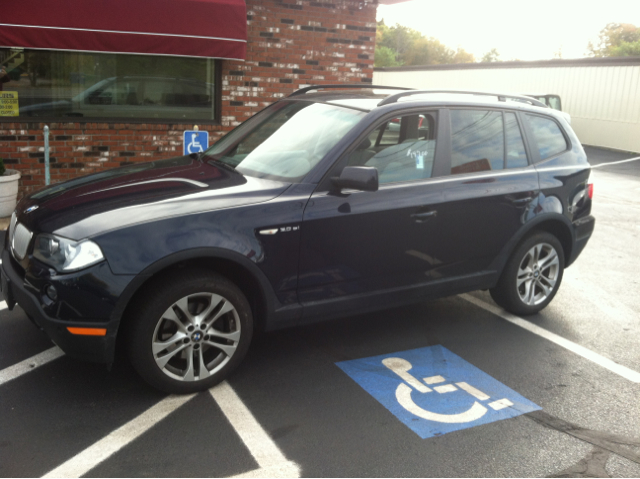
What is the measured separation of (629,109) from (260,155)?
73.4 feet

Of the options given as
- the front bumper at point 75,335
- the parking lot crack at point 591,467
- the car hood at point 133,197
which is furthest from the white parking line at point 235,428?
the parking lot crack at point 591,467

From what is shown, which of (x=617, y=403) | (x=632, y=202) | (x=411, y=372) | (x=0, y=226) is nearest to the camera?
(x=617, y=403)

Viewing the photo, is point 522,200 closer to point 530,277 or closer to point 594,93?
point 530,277

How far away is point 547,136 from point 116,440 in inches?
162

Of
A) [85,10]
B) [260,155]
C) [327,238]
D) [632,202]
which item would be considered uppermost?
[85,10]

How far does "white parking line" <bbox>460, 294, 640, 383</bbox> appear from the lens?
4637mm

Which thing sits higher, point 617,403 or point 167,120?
point 167,120

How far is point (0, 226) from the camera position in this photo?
8.00 metres

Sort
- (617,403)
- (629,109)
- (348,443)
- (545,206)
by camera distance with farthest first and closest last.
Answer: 1. (629,109)
2. (545,206)
3. (617,403)
4. (348,443)

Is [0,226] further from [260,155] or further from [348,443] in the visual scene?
[348,443]

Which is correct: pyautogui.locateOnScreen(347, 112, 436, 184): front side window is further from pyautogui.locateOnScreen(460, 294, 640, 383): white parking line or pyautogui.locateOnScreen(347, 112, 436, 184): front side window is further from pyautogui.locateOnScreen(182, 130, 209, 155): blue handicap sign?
pyautogui.locateOnScreen(182, 130, 209, 155): blue handicap sign

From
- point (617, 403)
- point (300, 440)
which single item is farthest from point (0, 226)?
point (617, 403)

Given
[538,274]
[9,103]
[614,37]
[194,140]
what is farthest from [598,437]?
[614,37]

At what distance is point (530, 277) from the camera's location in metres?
5.50
